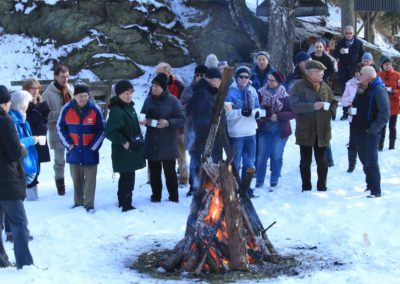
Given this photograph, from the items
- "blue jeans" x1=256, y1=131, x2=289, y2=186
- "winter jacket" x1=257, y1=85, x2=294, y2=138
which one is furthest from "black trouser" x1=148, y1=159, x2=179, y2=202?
"winter jacket" x1=257, y1=85, x2=294, y2=138

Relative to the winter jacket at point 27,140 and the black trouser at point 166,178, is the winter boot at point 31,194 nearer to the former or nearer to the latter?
the black trouser at point 166,178

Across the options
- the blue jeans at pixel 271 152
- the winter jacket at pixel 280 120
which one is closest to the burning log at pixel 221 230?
the winter jacket at pixel 280 120

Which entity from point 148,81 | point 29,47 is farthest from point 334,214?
point 29,47

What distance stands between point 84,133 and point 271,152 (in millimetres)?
3166

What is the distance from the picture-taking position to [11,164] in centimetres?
620

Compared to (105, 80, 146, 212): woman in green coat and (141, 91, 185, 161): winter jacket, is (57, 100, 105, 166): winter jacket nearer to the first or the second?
(105, 80, 146, 212): woman in green coat

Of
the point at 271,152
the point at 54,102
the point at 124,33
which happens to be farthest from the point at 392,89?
the point at 124,33

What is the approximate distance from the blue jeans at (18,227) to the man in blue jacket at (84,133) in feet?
9.10

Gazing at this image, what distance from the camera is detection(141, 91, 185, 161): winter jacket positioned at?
370 inches

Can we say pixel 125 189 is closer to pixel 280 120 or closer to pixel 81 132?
pixel 81 132

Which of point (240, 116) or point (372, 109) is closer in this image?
point (372, 109)

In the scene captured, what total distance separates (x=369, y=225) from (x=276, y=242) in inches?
53.0

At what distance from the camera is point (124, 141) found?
9.01 metres

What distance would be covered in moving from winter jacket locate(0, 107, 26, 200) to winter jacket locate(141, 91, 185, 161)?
3352mm
